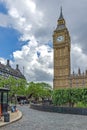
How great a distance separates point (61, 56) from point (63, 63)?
4102 mm

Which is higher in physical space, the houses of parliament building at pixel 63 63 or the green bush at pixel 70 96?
the houses of parliament building at pixel 63 63

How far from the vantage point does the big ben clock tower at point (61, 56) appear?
492ft

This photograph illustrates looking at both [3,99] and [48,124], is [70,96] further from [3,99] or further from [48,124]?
[48,124]

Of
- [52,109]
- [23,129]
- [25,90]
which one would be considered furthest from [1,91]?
[25,90]

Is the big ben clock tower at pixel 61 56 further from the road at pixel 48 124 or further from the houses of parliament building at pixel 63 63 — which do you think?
the road at pixel 48 124

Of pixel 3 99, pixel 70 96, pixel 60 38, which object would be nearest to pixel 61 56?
pixel 60 38

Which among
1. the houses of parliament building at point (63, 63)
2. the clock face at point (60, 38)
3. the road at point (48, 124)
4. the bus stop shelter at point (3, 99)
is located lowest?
the road at point (48, 124)

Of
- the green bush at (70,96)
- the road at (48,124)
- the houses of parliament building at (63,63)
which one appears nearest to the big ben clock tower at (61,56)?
the houses of parliament building at (63,63)

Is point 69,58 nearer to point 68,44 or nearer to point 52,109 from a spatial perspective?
point 68,44

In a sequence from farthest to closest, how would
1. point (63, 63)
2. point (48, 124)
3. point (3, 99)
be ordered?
point (63, 63), point (3, 99), point (48, 124)

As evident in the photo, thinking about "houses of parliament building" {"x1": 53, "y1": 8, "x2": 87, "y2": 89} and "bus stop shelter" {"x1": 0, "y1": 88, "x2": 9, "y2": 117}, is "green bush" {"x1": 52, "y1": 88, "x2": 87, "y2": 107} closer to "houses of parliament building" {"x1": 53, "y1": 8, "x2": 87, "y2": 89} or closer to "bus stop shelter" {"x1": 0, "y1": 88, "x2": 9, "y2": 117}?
"bus stop shelter" {"x1": 0, "y1": 88, "x2": 9, "y2": 117}

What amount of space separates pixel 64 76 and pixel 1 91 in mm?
117771

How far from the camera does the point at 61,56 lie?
155 meters

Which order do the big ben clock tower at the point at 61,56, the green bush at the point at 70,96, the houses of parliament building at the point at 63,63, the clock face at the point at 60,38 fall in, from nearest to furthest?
1. the green bush at the point at 70,96
2. the houses of parliament building at the point at 63,63
3. the big ben clock tower at the point at 61,56
4. the clock face at the point at 60,38
